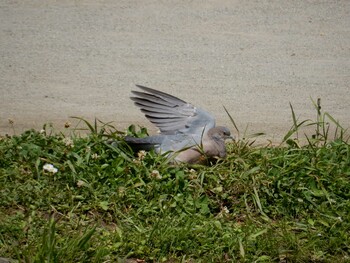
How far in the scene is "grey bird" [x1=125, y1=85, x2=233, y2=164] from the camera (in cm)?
482

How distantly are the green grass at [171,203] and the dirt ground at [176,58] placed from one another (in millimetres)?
813

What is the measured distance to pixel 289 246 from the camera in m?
4.19

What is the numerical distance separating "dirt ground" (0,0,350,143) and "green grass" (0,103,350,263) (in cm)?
81

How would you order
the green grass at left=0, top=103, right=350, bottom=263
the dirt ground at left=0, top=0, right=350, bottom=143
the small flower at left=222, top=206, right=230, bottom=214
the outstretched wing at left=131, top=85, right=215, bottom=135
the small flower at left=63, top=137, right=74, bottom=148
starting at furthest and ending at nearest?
the dirt ground at left=0, top=0, right=350, bottom=143
the outstretched wing at left=131, top=85, right=215, bottom=135
the small flower at left=63, top=137, right=74, bottom=148
the small flower at left=222, top=206, right=230, bottom=214
the green grass at left=0, top=103, right=350, bottom=263

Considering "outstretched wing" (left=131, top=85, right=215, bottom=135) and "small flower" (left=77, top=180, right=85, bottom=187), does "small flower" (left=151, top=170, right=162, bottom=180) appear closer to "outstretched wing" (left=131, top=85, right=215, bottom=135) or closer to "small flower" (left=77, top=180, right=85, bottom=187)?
"small flower" (left=77, top=180, right=85, bottom=187)

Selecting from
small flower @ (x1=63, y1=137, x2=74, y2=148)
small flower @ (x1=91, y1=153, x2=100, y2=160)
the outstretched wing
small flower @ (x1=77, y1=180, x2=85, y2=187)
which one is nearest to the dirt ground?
the outstretched wing

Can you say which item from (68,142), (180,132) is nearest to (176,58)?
(180,132)

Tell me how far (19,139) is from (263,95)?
2083mm

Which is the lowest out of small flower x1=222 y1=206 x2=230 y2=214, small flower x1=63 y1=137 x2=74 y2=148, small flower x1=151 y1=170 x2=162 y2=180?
small flower x1=222 y1=206 x2=230 y2=214

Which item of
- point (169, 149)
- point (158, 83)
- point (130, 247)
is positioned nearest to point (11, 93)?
point (158, 83)

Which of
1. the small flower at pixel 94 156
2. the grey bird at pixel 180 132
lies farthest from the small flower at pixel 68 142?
the grey bird at pixel 180 132

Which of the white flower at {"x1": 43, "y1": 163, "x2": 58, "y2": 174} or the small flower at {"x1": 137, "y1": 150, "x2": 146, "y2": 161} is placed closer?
the white flower at {"x1": 43, "y1": 163, "x2": 58, "y2": 174}

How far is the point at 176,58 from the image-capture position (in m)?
6.79

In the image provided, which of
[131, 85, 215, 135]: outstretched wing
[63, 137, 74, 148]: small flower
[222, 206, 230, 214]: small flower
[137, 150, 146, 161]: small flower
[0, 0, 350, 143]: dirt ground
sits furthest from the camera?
[0, 0, 350, 143]: dirt ground
